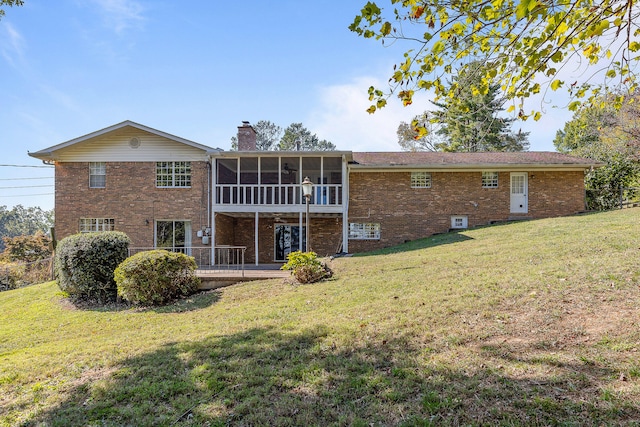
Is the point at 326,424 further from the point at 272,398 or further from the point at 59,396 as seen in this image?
the point at 59,396

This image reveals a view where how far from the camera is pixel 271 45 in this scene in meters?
10.1

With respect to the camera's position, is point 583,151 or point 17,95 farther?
point 583,151

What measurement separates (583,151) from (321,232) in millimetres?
21465

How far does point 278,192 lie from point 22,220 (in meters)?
110

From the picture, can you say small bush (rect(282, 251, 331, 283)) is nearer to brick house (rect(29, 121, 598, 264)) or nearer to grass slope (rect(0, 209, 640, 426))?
grass slope (rect(0, 209, 640, 426))

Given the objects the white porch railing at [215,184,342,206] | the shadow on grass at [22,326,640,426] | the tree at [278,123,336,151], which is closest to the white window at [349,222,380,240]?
the white porch railing at [215,184,342,206]

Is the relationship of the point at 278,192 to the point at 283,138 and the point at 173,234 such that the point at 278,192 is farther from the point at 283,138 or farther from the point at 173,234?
the point at 283,138

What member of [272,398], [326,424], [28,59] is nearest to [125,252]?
[28,59]

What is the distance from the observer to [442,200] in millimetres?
17953

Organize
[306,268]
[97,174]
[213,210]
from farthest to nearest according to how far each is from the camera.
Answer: [97,174], [213,210], [306,268]

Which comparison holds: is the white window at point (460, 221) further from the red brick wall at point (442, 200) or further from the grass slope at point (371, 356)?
the grass slope at point (371, 356)

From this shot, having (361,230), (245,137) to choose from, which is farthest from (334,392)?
(245,137)

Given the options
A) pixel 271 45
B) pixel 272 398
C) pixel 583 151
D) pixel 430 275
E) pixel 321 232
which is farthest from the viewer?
pixel 583 151

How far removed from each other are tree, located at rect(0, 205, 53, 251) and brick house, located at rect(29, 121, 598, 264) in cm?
8480
